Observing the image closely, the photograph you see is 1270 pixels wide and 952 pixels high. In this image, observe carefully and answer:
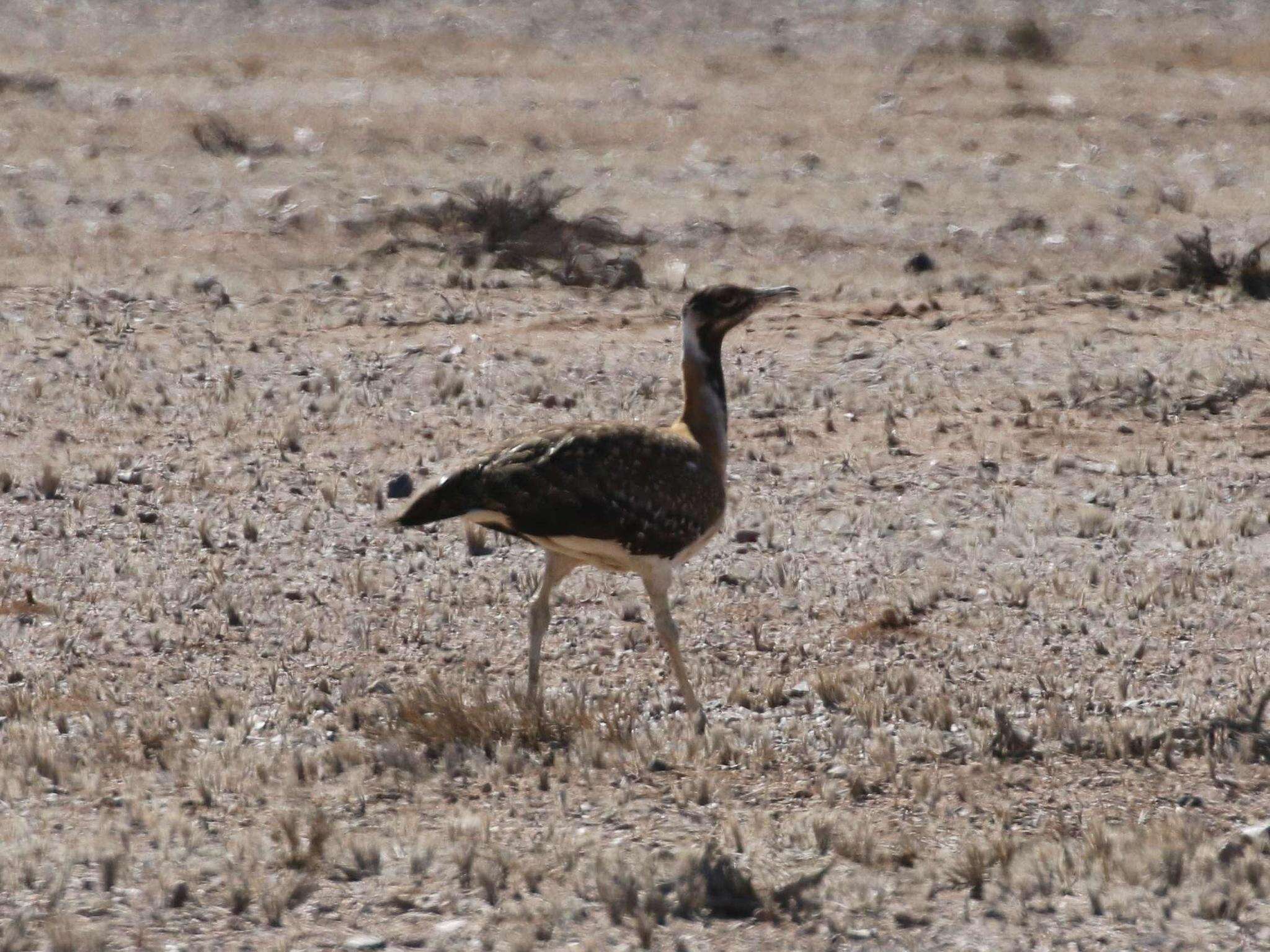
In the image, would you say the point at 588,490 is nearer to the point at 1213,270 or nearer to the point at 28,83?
the point at 1213,270

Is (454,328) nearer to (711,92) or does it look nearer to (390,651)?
(390,651)

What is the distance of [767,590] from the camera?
36.0 feet

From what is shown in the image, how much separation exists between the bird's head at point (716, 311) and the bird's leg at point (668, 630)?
3.71 feet

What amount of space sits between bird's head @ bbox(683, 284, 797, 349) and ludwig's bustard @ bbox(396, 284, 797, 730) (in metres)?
0.01

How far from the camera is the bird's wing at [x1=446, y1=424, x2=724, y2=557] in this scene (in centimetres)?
816

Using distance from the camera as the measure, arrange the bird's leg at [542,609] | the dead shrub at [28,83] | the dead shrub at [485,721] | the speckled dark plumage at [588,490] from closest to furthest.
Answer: the speckled dark plumage at [588,490]
the dead shrub at [485,721]
the bird's leg at [542,609]
the dead shrub at [28,83]

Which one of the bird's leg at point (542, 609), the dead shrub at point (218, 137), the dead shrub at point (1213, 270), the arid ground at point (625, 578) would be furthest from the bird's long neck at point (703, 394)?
the dead shrub at point (218, 137)

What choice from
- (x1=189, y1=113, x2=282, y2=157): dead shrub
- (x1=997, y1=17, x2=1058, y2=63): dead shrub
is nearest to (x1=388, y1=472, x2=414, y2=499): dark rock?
(x1=189, y1=113, x2=282, y2=157): dead shrub

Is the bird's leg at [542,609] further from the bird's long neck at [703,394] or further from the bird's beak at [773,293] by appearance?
the bird's beak at [773,293]

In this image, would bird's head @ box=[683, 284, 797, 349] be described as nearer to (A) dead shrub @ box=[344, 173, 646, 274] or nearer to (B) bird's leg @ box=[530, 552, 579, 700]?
(B) bird's leg @ box=[530, 552, 579, 700]

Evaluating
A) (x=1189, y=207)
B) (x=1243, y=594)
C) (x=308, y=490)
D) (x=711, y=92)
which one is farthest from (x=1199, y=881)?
(x=711, y=92)

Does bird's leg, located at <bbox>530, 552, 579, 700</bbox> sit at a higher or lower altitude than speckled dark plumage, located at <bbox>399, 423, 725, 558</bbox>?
lower

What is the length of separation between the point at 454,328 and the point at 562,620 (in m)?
6.02

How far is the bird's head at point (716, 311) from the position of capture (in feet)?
30.0
